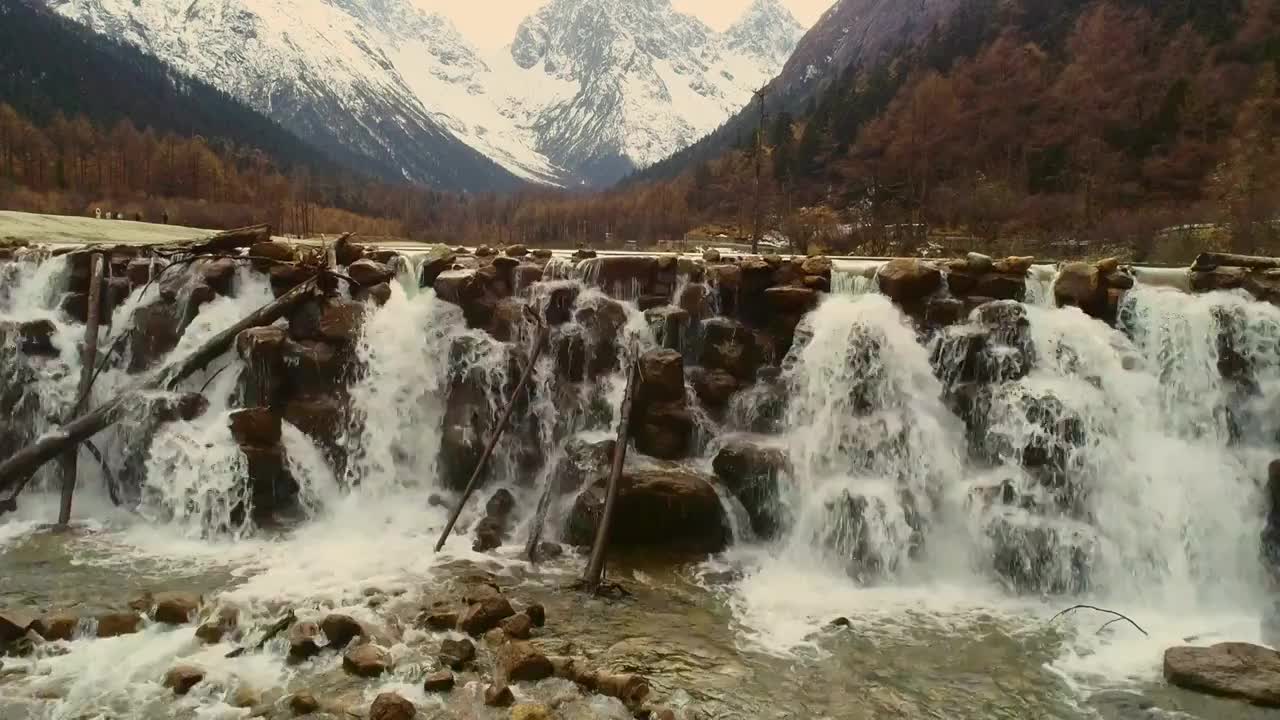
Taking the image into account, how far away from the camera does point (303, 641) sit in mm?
8531

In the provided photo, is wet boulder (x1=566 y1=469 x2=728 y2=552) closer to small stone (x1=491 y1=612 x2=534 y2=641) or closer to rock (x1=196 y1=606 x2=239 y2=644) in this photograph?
small stone (x1=491 y1=612 x2=534 y2=641)

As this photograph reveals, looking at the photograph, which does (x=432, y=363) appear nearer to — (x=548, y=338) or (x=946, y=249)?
(x=548, y=338)

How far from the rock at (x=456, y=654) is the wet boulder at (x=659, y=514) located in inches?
149

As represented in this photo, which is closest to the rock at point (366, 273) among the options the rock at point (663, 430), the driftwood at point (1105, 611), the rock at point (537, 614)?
the rock at point (663, 430)

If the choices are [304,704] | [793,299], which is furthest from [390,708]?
[793,299]

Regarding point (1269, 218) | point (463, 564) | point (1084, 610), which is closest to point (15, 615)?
point (463, 564)

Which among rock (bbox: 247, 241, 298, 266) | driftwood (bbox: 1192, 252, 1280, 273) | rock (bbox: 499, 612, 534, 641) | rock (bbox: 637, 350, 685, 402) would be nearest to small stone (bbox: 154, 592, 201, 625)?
rock (bbox: 499, 612, 534, 641)

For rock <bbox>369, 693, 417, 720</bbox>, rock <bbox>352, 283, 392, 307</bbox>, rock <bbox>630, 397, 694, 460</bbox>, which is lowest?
rock <bbox>369, 693, 417, 720</bbox>

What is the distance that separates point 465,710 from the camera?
7.65 metres

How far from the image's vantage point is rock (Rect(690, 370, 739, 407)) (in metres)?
14.1

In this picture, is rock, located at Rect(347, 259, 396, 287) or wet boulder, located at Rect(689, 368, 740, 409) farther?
rock, located at Rect(347, 259, 396, 287)

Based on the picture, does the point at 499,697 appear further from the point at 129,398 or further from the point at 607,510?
the point at 129,398

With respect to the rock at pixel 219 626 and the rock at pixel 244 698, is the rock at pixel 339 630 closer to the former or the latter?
the rock at pixel 244 698

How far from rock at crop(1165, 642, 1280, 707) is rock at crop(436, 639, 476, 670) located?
25.6 feet
